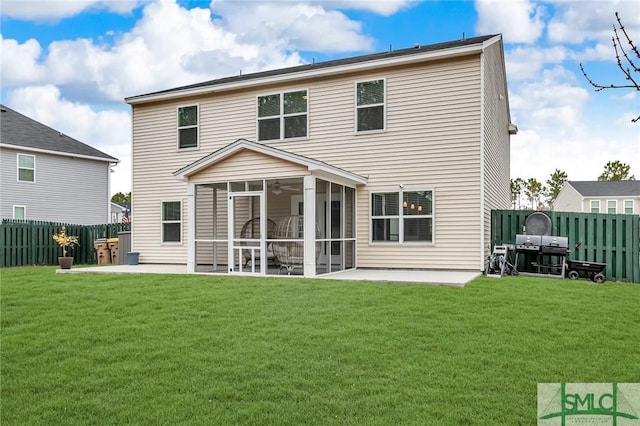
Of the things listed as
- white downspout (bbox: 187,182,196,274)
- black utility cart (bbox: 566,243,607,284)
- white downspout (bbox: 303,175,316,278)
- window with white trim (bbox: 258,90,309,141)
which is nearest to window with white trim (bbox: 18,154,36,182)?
white downspout (bbox: 187,182,196,274)

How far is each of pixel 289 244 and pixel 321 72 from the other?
484 cm

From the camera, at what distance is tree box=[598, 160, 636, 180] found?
46469mm

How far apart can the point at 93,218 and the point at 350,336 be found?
22368 mm

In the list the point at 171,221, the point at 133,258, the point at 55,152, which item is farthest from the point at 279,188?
the point at 55,152

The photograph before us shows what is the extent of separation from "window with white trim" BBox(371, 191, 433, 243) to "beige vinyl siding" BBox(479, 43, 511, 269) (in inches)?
54.0

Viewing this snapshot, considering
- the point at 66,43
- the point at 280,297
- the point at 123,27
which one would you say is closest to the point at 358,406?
the point at 280,297

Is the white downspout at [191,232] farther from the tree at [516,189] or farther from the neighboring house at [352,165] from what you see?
the tree at [516,189]

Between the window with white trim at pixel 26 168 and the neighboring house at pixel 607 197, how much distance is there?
33.8 meters

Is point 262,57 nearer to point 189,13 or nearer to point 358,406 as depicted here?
point 189,13

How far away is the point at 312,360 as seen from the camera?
17.4 ft

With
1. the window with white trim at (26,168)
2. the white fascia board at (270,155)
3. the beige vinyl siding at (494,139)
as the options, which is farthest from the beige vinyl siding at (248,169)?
the window with white trim at (26,168)

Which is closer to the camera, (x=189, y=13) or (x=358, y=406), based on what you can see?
(x=358, y=406)

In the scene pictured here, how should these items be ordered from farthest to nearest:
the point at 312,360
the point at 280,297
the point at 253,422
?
the point at 280,297, the point at 312,360, the point at 253,422

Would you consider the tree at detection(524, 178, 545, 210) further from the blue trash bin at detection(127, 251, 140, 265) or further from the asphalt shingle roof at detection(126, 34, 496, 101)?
the blue trash bin at detection(127, 251, 140, 265)
